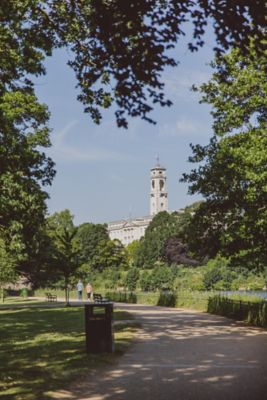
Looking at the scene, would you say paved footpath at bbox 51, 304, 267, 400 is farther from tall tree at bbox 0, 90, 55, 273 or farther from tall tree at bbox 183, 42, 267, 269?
tall tree at bbox 0, 90, 55, 273

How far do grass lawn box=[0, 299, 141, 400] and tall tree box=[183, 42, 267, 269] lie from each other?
460 cm

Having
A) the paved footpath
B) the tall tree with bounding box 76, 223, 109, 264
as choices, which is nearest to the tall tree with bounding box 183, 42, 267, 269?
the paved footpath

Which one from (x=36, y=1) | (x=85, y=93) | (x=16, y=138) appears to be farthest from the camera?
(x=16, y=138)

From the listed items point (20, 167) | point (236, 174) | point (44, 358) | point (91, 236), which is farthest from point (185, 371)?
point (91, 236)

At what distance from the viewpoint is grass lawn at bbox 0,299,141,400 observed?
852 centimetres

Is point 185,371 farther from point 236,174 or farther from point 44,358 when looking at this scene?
point 236,174

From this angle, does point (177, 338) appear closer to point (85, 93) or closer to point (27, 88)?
point (85, 93)

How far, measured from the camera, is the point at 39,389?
27.2 ft

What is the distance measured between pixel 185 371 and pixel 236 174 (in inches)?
386

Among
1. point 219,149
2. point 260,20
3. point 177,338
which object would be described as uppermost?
point 219,149

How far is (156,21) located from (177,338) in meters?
10.5

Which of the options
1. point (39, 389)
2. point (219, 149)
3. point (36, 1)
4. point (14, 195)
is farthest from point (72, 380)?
point (14, 195)

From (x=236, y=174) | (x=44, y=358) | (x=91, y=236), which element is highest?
(x=91, y=236)

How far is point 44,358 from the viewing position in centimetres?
1159
